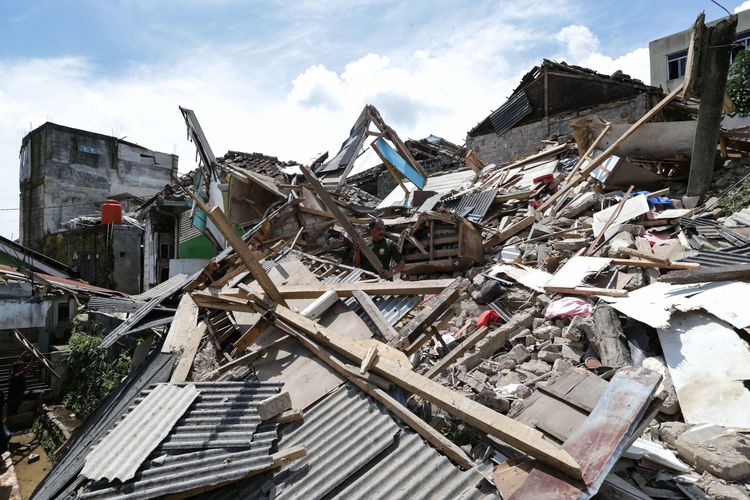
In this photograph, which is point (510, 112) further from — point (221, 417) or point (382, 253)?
point (221, 417)

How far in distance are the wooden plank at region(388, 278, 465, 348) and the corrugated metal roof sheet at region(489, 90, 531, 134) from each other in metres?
13.6

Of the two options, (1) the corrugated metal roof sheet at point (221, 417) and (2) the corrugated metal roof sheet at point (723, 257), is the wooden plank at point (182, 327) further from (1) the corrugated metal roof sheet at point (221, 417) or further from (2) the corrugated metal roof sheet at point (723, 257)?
(2) the corrugated metal roof sheet at point (723, 257)

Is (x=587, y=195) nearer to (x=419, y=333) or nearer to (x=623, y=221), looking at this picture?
(x=623, y=221)

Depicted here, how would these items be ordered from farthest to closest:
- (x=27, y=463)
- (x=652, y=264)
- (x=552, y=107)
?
(x=552, y=107) → (x=27, y=463) → (x=652, y=264)

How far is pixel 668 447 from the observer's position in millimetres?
3451

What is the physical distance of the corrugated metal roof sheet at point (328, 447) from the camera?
2736 millimetres

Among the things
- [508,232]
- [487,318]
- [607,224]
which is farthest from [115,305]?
[607,224]

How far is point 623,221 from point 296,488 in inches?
272

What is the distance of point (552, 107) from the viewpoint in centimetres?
1551

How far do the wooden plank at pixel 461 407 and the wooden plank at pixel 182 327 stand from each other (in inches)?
71.5

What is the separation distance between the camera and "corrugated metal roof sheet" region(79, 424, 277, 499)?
2.48 metres

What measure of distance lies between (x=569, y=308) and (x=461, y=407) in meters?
3.07

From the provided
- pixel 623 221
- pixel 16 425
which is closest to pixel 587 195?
pixel 623 221

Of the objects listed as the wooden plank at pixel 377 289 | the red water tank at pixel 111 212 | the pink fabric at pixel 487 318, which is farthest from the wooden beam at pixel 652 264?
the red water tank at pixel 111 212
